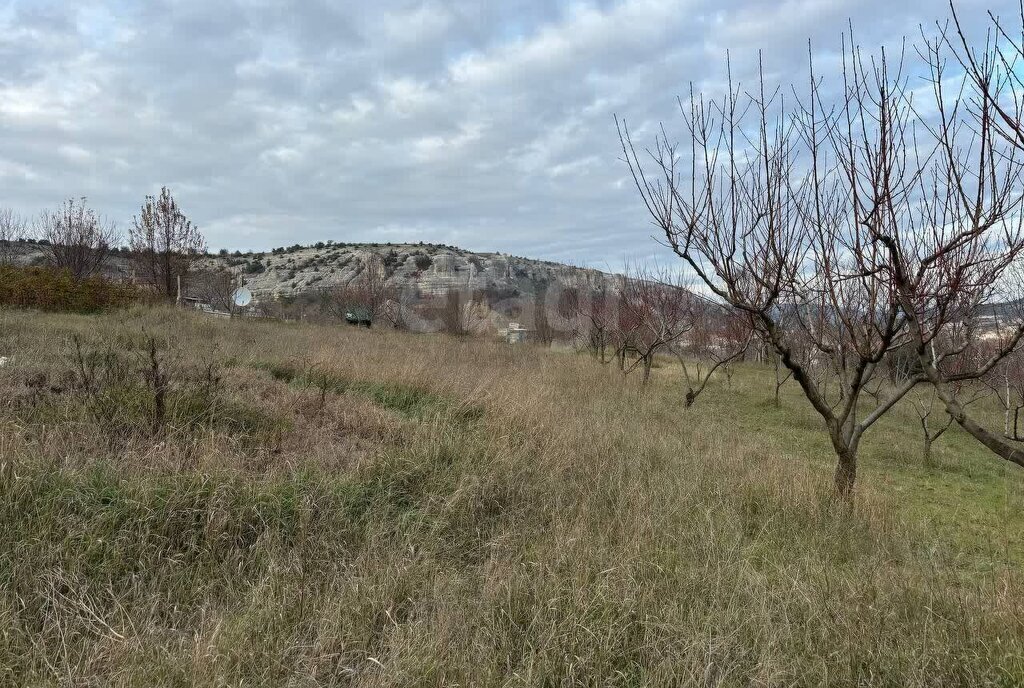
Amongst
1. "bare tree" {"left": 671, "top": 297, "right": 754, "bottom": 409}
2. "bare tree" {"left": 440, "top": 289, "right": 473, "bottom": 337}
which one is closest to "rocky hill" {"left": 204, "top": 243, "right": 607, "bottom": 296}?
"bare tree" {"left": 440, "top": 289, "right": 473, "bottom": 337}

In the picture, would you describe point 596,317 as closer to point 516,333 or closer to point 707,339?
point 707,339

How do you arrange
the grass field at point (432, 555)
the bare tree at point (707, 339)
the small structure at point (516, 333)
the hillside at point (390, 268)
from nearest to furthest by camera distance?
the grass field at point (432, 555), the bare tree at point (707, 339), the small structure at point (516, 333), the hillside at point (390, 268)

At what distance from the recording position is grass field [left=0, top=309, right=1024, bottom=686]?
2.20 m

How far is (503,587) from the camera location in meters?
2.66

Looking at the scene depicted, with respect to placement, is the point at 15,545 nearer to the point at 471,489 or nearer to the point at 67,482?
the point at 67,482

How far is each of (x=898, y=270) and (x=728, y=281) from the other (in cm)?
125

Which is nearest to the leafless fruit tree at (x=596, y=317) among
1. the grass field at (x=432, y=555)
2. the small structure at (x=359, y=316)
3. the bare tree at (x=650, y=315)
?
the bare tree at (x=650, y=315)

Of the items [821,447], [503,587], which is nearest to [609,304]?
[821,447]

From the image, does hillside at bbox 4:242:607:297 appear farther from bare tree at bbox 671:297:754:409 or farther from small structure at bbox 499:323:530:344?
bare tree at bbox 671:297:754:409

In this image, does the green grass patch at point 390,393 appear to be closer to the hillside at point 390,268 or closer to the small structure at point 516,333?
the small structure at point 516,333

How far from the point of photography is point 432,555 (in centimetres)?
313

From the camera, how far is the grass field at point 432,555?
2.20 metres

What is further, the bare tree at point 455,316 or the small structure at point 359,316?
the small structure at point 359,316

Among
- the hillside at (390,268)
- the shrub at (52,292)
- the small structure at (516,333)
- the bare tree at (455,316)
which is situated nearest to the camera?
the shrub at (52,292)
